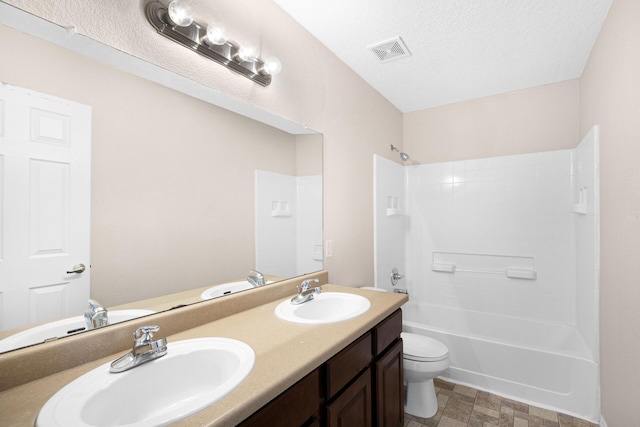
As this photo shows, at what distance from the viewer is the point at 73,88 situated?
0.89 meters

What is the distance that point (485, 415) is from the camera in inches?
79.0

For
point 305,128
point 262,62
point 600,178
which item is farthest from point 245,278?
point 600,178

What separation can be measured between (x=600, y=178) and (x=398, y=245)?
1.63 metres

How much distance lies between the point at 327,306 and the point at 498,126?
241 cm

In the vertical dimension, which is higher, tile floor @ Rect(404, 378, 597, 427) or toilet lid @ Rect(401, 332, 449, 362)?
toilet lid @ Rect(401, 332, 449, 362)

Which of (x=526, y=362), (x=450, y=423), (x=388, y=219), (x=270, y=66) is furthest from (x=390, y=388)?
(x=270, y=66)

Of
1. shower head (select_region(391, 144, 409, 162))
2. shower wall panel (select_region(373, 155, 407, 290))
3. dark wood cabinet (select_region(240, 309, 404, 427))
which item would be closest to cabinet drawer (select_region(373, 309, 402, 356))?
dark wood cabinet (select_region(240, 309, 404, 427))

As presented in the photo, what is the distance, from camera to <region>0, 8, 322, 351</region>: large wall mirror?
34.4 inches

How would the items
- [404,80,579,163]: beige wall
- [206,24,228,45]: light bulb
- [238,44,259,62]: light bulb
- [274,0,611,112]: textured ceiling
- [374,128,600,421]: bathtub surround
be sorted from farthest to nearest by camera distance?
[404,80,579,163]: beige wall < [374,128,600,421]: bathtub surround < [274,0,611,112]: textured ceiling < [238,44,259,62]: light bulb < [206,24,228,45]: light bulb

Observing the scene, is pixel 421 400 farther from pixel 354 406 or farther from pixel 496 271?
pixel 496 271

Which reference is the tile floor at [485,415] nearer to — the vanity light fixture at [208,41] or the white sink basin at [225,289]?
the white sink basin at [225,289]

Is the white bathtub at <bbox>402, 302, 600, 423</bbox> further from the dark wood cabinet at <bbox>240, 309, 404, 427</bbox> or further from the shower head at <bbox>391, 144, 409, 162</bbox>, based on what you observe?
the shower head at <bbox>391, 144, 409, 162</bbox>

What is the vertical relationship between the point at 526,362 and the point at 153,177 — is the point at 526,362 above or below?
below

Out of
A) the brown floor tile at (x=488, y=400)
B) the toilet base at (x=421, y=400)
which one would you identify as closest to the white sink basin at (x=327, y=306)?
the toilet base at (x=421, y=400)
